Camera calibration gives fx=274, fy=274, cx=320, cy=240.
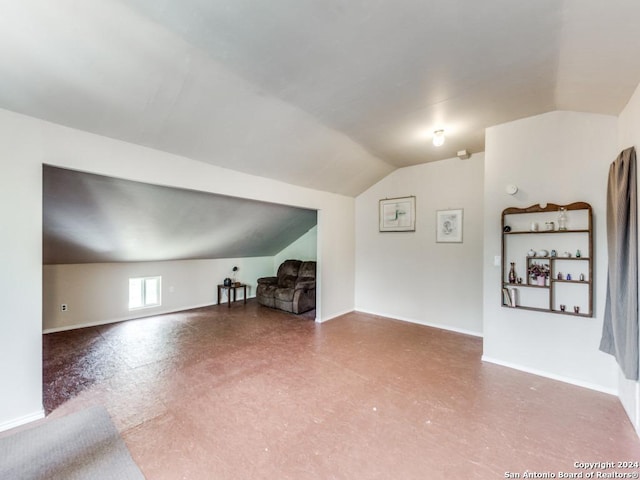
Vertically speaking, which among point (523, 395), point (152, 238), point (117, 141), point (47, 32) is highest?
point (47, 32)

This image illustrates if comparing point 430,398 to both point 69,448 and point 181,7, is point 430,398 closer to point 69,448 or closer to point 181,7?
point 69,448

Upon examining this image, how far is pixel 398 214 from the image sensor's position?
4824mm

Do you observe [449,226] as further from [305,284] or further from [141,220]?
[141,220]

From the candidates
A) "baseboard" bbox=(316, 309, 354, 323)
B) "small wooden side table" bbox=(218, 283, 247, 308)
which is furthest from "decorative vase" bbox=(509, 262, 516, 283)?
"small wooden side table" bbox=(218, 283, 247, 308)

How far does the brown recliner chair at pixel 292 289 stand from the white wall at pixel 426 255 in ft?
3.18

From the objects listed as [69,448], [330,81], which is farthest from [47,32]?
[69,448]

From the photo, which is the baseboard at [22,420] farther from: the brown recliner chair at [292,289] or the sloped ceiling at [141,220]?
the brown recliner chair at [292,289]

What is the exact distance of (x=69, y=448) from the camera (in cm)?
183

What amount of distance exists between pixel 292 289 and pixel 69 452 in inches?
150

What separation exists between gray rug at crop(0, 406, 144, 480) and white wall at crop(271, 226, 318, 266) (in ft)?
15.4

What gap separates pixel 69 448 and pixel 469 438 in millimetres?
2736

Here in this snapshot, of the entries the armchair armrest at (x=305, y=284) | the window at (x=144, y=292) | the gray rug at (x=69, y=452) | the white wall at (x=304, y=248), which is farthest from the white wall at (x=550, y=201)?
the window at (x=144, y=292)

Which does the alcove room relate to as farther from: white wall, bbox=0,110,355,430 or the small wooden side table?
the small wooden side table

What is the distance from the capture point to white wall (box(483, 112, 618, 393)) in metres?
2.62
